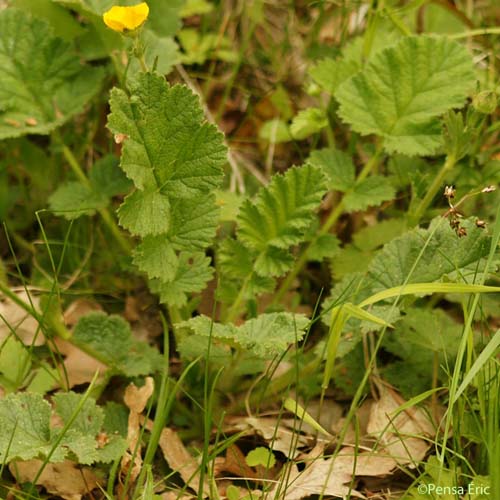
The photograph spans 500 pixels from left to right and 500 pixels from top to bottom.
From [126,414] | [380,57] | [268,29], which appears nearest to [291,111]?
[268,29]

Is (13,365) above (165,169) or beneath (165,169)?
beneath

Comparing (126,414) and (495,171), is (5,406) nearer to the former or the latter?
(126,414)

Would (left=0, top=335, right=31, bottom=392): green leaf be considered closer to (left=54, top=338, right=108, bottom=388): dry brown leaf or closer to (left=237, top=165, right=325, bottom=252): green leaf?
(left=54, top=338, right=108, bottom=388): dry brown leaf

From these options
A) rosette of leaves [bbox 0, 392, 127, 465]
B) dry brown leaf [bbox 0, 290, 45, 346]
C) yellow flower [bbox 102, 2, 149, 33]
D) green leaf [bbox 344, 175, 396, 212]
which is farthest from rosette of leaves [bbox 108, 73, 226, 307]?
dry brown leaf [bbox 0, 290, 45, 346]

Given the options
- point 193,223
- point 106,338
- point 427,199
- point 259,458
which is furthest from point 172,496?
point 427,199

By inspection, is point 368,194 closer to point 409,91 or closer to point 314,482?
point 409,91

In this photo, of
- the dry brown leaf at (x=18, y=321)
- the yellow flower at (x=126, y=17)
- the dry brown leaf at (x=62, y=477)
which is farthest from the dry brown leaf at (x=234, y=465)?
the yellow flower at (x=126, y=17)
